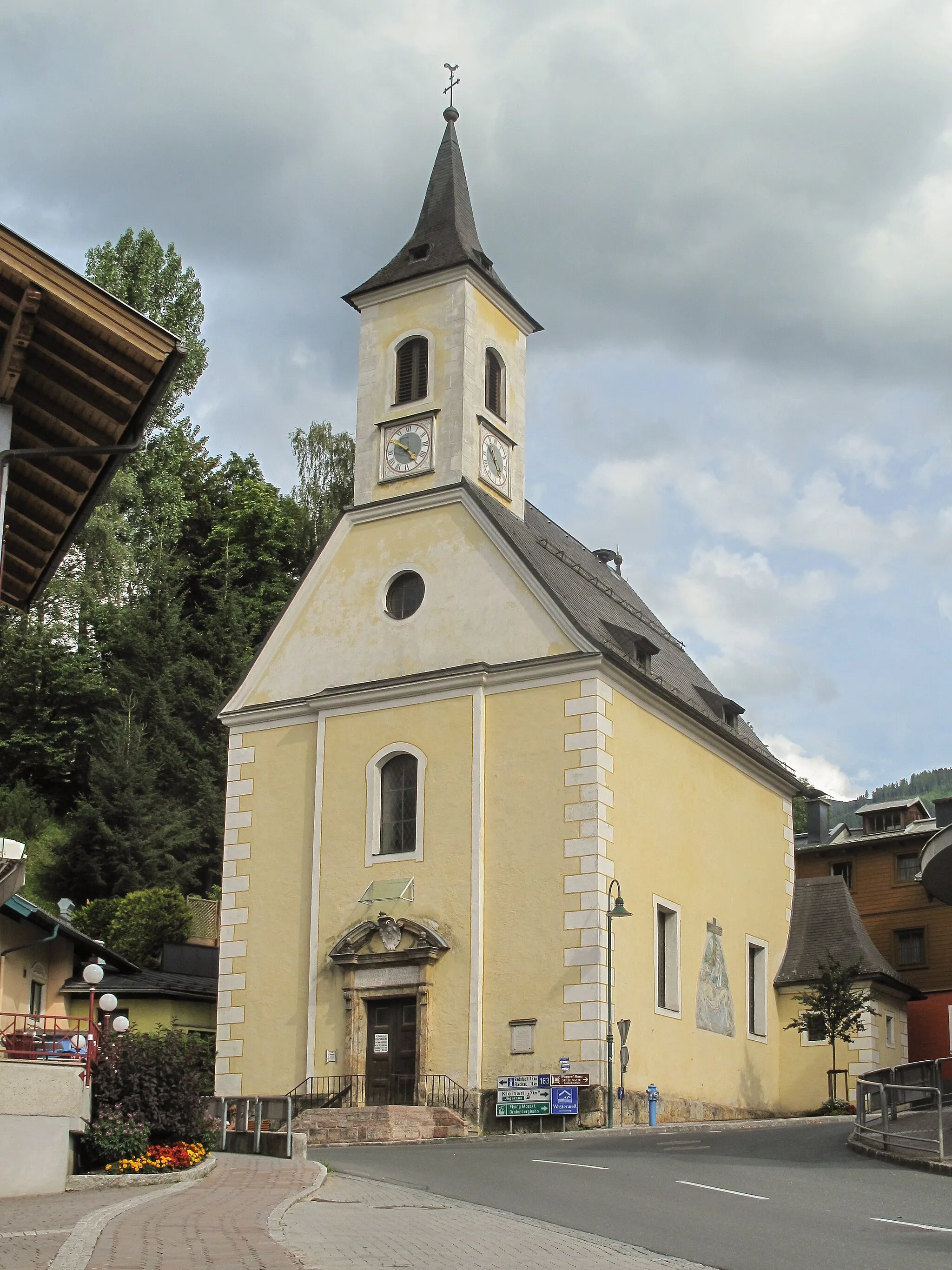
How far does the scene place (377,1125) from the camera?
27.5 meters

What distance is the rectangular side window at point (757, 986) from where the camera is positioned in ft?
120

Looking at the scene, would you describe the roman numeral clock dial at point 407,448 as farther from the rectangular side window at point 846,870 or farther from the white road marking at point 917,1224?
the white road marking at point 917,1224

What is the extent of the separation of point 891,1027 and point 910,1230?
1048 inches

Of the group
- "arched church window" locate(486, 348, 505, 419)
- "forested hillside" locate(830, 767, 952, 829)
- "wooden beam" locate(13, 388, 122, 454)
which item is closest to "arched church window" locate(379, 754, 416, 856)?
"arched church window" locate(486, 348, 505, 419)

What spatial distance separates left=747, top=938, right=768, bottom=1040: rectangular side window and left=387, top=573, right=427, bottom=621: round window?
1046 centimetres

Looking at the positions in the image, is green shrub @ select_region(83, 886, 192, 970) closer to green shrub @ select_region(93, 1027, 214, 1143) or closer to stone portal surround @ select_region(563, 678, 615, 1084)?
stone portal surround @ select_region(563, 678, 615, 1084)

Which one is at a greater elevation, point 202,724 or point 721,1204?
point 202,724

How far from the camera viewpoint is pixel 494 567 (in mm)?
33188

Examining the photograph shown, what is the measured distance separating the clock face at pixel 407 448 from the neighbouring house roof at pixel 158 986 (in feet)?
38.0

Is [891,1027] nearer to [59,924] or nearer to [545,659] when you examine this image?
[545,659]

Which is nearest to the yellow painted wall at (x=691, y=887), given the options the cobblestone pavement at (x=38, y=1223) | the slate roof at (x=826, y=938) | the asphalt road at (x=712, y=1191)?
the slate roof at (x=826, y=938)

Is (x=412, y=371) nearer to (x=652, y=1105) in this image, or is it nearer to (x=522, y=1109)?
(x=522, y=1109)

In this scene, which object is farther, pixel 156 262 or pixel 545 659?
pixel 156 262

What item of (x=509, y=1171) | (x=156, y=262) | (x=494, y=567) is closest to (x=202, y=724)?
(x=156, y=262)
